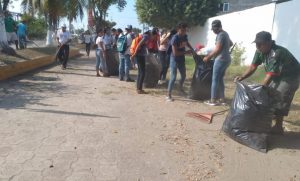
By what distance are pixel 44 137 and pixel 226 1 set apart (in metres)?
45.5

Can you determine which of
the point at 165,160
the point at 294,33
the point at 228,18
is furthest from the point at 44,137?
the point at 228,18

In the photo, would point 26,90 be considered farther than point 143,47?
No

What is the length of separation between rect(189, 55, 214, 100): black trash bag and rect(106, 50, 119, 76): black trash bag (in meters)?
4.65

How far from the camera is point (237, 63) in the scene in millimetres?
19547

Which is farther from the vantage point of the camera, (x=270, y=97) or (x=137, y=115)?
(x=137, y=115)

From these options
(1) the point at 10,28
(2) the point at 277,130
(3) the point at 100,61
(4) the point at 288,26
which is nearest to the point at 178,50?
(2) the point at 277,130

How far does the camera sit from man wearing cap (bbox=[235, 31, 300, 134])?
18.4ft

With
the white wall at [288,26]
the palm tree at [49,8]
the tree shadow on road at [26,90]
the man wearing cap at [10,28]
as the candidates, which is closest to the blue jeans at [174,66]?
the tree shadow on road at [26,90]

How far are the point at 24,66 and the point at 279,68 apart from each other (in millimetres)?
9394

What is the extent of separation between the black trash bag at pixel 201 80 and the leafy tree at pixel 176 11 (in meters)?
28.5

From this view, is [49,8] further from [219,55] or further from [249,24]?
[219,55]

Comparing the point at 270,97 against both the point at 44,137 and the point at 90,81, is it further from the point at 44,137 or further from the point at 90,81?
the point at 90,81

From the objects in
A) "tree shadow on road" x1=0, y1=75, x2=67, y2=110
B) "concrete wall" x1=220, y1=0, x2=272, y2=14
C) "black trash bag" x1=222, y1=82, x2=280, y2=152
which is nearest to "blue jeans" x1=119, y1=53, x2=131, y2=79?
"tree shadow on road" x1=0, y1=75, x2=67, y2=110

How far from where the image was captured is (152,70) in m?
10.6
